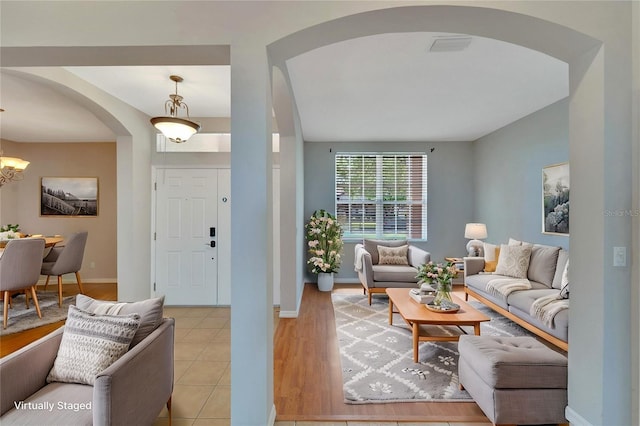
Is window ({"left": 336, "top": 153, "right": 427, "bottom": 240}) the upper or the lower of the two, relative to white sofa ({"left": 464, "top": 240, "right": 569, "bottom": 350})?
upper

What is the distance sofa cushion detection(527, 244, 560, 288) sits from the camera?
3.54 meters

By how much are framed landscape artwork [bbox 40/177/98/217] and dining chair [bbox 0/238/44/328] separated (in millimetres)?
2082

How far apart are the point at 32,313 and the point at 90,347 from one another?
364 cm

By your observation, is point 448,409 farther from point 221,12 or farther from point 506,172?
point 506,172

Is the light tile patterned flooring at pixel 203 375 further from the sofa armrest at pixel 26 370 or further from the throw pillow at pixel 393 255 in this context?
the throw pillow at pixel 393 255

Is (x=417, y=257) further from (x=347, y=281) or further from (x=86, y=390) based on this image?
(x=86, y=390)

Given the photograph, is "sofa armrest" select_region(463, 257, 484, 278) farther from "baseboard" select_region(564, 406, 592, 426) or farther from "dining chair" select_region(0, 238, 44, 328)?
"dining chair" select_region(0, 238, 44, 328)

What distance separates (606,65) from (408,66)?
146 centimetres

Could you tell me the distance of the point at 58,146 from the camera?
5.65 m

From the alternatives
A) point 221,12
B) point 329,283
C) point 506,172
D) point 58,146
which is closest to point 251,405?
point 221,12

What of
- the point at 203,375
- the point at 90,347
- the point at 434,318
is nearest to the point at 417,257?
the point at 434,318

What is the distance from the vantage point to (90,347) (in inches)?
62.1

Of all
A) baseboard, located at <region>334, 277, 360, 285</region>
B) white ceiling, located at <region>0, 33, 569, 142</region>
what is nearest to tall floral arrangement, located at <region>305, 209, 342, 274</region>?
baseboard, located at <region>334, 277, 360, 285</region>

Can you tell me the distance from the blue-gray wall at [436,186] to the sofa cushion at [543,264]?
2.01 m
